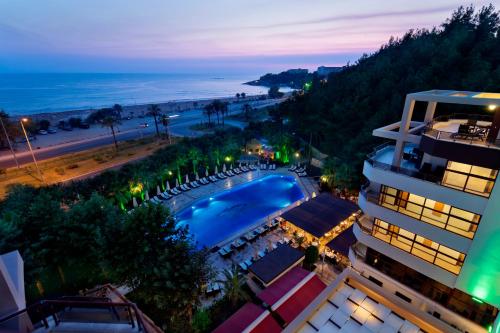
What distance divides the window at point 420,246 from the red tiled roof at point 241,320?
328 inches

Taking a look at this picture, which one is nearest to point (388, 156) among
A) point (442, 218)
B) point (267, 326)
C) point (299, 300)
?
point (442, 218)

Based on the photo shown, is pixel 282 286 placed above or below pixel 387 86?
below

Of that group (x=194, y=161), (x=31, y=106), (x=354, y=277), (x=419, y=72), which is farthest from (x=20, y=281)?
(x=31, y=106)

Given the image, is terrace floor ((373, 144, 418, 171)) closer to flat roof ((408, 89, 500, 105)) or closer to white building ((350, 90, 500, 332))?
white building ((350, 90, 500, 332))

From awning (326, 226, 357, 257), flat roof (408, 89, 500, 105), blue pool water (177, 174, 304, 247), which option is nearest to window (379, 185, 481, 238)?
flat roof (408, 89, 500, 105)

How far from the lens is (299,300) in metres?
15.4

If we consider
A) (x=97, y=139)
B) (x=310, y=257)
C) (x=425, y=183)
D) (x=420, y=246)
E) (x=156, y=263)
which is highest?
(x=425, y=183)

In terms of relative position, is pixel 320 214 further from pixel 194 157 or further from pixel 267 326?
pixel 194 157

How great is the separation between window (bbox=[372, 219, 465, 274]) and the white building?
0.04 m

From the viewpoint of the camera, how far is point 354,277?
455 inches

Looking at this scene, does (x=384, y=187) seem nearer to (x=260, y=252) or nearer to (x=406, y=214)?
(x=406, y=214)

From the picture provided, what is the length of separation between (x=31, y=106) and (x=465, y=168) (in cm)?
15478

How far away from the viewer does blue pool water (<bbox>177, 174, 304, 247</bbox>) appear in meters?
27.5

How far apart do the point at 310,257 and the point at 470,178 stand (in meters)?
12.5
